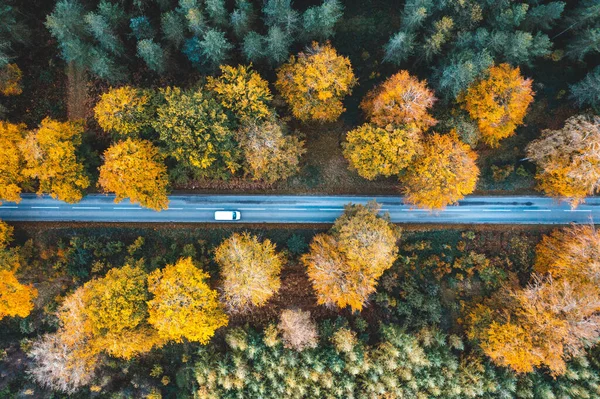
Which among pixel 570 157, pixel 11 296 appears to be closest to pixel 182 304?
pixel 11 296

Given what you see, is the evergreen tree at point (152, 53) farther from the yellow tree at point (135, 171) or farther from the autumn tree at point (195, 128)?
the yellow tree at point (135, 171)

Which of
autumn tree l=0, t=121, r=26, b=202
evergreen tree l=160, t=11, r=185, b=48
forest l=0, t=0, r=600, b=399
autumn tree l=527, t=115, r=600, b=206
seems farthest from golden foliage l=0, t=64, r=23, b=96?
autumn tree l=527, t=115, r=600, b=206

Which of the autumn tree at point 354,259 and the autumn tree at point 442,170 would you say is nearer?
the autumn tree at point 354,259

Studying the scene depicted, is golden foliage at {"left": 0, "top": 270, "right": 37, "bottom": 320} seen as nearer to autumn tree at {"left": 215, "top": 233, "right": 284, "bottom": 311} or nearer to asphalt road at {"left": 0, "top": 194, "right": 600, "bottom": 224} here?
asphalt road at {"left": 0, "top": 194, "right": 600, "bottom": 224}

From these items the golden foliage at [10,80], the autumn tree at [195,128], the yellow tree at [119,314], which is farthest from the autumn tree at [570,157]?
the golden foliage at [10,80]

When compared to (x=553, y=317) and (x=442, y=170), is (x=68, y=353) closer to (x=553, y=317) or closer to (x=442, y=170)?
(x=442, y=170)

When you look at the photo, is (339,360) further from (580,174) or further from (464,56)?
(464,56)

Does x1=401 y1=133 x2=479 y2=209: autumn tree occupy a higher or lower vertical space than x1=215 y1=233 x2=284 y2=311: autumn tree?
higher
